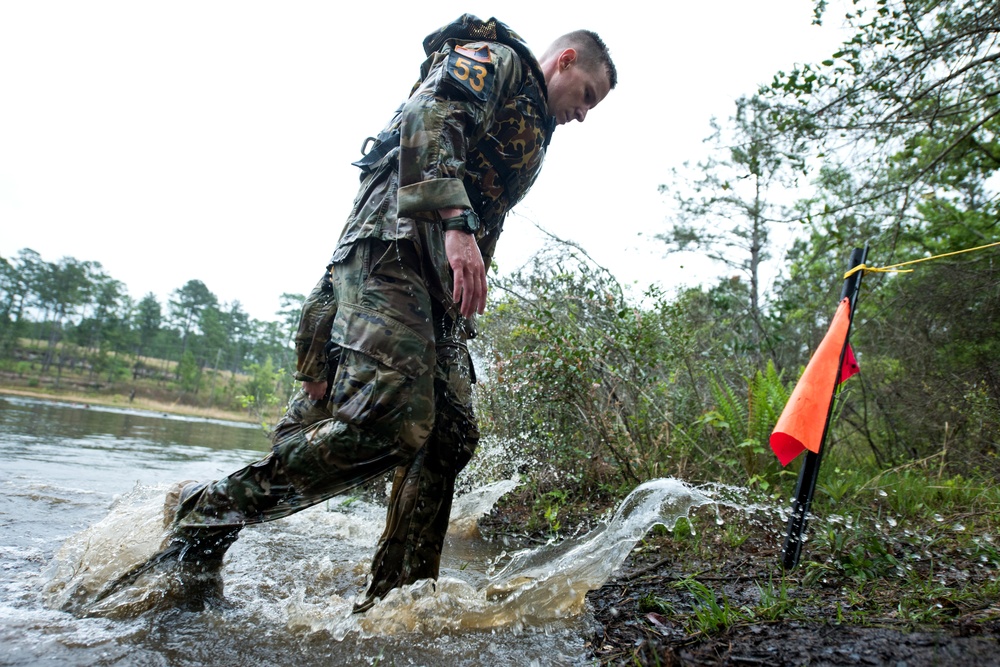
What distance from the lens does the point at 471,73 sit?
1.88 m

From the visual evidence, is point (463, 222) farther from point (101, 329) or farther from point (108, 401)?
point (101, 329)

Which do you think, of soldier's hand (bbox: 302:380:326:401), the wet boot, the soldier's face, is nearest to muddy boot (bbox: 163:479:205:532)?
the wet boot

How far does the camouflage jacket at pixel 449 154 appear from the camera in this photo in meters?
1.80

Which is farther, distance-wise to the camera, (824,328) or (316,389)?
(824,328)

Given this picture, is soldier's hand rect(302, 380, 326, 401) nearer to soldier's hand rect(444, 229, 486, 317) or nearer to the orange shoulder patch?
soldier's hand rect(444, 229, 486, 317)

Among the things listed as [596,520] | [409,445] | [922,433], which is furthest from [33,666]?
[922,433]

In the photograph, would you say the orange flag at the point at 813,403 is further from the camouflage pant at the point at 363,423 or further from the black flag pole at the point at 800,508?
the camouflage pant at the point at 363,423

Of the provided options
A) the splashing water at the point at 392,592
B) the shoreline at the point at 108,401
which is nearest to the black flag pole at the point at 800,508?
the splashing water at the point at 392,592

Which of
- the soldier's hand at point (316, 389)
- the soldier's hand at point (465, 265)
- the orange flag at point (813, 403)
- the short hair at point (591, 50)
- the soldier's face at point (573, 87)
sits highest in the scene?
the short hair at point (591, 50)

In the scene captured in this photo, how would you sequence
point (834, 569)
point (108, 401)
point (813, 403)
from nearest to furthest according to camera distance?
point (834, 569) < point (813, 403) < point (108, 401)

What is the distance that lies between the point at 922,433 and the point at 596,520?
4031 millimetres

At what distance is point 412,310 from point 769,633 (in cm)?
140

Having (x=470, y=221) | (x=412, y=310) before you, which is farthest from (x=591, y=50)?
(x=412, y=310)

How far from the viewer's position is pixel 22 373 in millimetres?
48750
